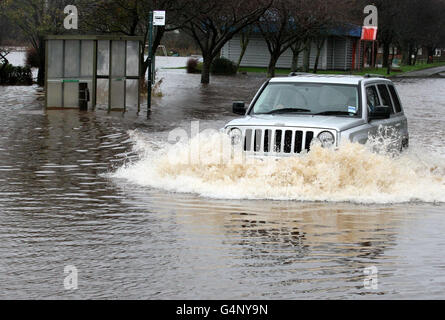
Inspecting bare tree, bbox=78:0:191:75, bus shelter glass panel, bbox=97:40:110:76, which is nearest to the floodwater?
bus shelter glass panel, bbox=97:40:110:76

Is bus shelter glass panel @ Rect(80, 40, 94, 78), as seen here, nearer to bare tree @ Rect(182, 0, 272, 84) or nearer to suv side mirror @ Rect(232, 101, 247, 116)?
suv side mirror @ Rect(232, 101, 247, 116)

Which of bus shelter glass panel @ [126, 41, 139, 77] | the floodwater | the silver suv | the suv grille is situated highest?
bus shelter glass panel @ [126, 41, 139, 77]

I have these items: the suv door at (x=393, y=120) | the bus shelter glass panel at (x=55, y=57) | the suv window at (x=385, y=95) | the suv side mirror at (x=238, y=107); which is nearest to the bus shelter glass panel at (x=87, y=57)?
the bus shelter glass panel at (x=55, y=57)

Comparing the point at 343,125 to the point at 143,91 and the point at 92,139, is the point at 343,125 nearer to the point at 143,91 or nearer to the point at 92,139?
the point at 92,139

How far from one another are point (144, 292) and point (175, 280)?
44 centimetres

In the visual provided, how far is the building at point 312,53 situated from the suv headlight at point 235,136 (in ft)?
198

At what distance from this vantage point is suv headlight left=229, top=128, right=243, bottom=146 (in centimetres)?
1164

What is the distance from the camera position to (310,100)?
1243 cm

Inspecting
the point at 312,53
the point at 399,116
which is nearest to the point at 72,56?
the point at 399,116

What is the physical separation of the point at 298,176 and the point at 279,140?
54cm

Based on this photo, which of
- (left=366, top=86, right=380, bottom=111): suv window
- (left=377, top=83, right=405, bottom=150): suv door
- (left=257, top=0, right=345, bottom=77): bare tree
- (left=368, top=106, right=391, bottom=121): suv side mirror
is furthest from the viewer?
(left=257, top=0, right=345, bottom=77): bare tree

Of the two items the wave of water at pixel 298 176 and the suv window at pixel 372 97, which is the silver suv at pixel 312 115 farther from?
the wave of water at pixel 298 176

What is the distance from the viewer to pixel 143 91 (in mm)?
32219
